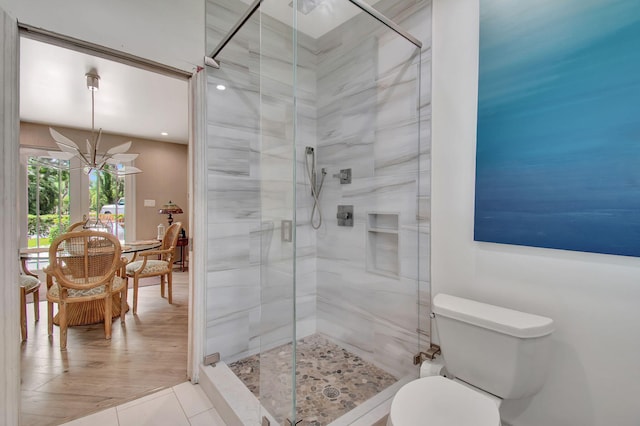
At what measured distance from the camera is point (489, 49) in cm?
144

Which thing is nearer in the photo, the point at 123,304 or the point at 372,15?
the point at 372,15

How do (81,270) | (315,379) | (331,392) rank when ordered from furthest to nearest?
(81,270), (315,379), (331,392)

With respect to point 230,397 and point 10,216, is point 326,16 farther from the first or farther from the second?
point 230,397

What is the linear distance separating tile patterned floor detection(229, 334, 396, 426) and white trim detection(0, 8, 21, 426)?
43.6 inches

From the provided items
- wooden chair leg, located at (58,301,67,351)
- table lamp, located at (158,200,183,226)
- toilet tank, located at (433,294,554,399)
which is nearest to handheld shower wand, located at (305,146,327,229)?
toilet tank, located at (433,294,554,399)

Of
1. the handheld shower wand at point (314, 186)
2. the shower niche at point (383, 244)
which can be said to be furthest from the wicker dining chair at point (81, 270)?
the shower niche at point (383, 244)

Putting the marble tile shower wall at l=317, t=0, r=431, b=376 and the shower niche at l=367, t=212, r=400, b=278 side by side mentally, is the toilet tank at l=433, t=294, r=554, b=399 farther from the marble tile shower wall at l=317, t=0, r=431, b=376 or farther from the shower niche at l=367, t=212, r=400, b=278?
the shower niche at l=367, t=212, r=400, b=278

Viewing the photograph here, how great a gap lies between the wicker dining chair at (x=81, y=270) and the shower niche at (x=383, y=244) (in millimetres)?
2285

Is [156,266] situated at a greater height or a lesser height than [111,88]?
lesser

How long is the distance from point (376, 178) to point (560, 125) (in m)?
1.04

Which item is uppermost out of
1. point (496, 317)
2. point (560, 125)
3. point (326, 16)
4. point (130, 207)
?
point (326, 16)

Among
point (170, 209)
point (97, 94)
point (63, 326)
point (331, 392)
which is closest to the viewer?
point (331, 392)

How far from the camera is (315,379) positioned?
6.12 ft

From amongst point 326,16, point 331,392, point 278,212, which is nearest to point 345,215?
point 278,212
